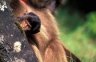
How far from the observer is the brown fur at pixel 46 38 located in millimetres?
3554

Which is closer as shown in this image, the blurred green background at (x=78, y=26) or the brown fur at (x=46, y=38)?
the brown fur at (x=46, y=38)

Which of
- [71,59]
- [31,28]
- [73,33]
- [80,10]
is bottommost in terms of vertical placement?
[31,28]

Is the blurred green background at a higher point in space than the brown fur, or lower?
higher

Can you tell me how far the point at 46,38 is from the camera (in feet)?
12.5

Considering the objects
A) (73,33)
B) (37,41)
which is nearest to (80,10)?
(73,33)

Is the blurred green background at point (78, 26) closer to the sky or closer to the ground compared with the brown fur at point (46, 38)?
closer to the sky

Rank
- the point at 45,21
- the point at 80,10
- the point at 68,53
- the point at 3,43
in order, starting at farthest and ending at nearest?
the point at 80,10, the point at 68,53, the point at 45,21, the point at 3,43

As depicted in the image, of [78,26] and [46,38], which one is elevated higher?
[78,26]

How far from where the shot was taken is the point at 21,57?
9.65 feet

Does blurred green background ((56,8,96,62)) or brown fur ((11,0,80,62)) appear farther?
blurred green background ((56,8,96,62))

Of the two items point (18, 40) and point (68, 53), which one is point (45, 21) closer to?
point (68, 53)

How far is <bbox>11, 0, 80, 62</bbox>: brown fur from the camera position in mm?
3554

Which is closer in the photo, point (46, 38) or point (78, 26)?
point (46, 38)

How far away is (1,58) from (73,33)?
7948mm
